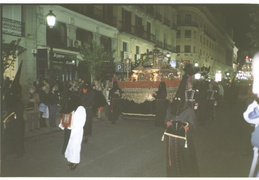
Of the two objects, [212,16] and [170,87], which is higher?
[212,16]

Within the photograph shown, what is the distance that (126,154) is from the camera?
280 inches

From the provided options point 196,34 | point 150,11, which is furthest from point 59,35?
point 196,34

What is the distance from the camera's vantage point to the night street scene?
18.4 ft

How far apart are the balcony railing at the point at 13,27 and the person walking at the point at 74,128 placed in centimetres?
1149

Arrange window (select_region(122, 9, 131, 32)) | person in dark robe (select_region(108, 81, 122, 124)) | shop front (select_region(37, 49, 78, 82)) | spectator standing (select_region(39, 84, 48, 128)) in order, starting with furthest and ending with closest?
→ window (select_region(122, 9, 131, 32)), shop front (select_region(37, 49, 78, 82)), person in dark robe (select_region(108, 81, 122, 124)), spectator standing (select_region(39, 84, 48, 128))

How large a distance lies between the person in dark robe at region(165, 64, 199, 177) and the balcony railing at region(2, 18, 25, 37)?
44.1 feet

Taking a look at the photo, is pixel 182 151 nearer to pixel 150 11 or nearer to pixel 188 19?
pixel 150 11

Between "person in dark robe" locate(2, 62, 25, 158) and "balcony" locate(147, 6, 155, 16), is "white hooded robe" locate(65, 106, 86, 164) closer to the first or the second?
"person in dark robe" locate(2, 62, 25, 158)

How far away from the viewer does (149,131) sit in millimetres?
10336

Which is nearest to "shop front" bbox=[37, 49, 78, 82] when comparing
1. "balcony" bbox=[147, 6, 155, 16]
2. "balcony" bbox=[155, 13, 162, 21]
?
"balcony" bbox=[147, 6, 155, 16]

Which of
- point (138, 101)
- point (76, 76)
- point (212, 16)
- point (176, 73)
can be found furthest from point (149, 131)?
point (212, 16)

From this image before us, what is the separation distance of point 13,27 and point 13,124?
11632 millimetres

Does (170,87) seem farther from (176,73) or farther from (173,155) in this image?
(173,155)

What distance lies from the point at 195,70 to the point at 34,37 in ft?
47.4
